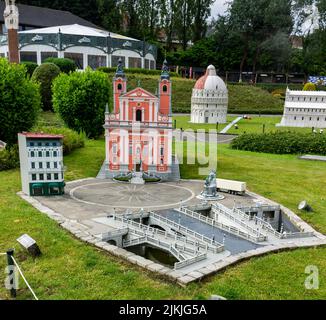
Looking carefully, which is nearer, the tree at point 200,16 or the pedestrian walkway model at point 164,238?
the pedestrian walkway model at point 164,238

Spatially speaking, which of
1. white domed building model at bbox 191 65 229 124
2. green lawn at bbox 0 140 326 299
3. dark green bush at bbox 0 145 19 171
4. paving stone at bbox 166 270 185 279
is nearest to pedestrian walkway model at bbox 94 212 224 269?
paving stone at bbox 166 270 185 279

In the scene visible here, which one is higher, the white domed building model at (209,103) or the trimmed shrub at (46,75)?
the trimmed shrub at (46,75)

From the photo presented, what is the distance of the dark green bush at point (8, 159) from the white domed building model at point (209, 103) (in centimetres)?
3957

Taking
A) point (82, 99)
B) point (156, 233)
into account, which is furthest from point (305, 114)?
point (156, 233)

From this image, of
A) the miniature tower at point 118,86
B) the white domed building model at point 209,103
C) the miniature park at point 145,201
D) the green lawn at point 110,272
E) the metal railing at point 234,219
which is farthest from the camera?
the white domed building model at point 209,103

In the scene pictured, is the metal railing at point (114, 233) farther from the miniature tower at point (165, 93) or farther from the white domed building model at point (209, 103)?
the white domed building model at point (209, 103)

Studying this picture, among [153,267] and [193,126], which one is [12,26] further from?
[153,267]

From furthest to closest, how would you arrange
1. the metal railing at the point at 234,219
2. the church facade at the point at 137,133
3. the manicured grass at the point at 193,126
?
1. the manicured grass at the point at 193,126
2. the church facade at the point at 137,133
3. the metal railing at the point at 234,219

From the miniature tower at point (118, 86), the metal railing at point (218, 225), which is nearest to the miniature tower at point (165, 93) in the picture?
the miniature tower at point (118, 86)

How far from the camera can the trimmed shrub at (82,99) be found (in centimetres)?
4416

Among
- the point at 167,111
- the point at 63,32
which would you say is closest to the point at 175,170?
the point at 167,111

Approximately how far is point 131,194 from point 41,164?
6429 mm

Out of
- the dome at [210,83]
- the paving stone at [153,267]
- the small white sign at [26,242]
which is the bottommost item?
the paving stone at [153,267]

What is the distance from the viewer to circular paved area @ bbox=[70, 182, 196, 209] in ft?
80.6
